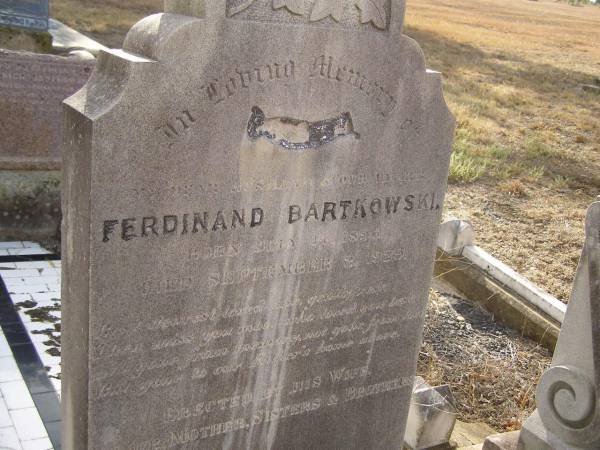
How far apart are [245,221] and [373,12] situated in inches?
34.5

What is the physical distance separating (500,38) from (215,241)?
69.0 ft

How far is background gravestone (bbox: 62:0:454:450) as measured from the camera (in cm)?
222

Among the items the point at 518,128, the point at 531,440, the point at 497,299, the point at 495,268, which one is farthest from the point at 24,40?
the point at 518,128

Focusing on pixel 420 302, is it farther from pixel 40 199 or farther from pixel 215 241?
pixel 40 199

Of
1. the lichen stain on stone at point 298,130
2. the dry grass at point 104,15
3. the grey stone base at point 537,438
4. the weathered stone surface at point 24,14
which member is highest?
the lichen stain on stone at point 298,130

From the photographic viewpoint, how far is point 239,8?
7.44ft

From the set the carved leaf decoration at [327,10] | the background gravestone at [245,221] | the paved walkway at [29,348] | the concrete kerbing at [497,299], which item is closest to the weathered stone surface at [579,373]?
the background gravestone at [245,221]

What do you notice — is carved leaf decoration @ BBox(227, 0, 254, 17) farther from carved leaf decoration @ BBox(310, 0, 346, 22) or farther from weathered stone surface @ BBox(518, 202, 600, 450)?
weathered stone surface @ BBox(518, 202, 600, 450)

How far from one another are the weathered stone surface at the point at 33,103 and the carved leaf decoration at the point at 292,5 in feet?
11.7

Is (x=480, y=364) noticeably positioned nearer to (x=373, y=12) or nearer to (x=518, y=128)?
(x=373, y=12)

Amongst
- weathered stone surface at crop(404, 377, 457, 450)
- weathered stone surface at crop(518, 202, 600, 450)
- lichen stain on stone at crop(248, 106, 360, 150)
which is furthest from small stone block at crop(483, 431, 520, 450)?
lichen stain on stone at crop(248, 106, 360, 150)

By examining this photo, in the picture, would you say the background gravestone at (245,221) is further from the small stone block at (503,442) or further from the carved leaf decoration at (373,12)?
the small stone block at (503,442)

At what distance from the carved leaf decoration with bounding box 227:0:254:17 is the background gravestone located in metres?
0.02

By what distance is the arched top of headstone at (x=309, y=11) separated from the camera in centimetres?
225
